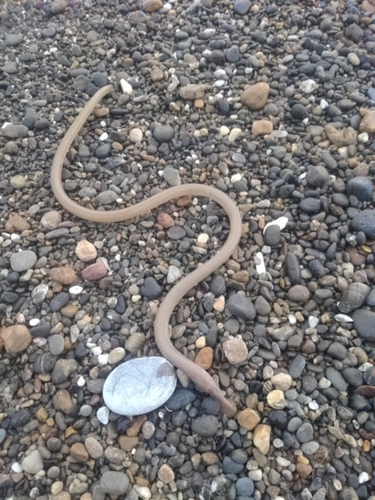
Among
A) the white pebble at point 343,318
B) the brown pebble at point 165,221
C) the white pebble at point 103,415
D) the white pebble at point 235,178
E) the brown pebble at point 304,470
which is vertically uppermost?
the white pebble at point 235,178

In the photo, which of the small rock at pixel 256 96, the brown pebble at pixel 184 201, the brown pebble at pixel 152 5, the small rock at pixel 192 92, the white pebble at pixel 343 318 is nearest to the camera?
the white pebble at pixel 343 318

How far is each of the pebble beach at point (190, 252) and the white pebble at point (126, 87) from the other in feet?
0.32

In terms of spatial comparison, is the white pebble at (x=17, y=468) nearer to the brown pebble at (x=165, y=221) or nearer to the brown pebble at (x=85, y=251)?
the brown pebble at (x=85, y=251)

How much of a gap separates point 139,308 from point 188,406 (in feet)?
2.71

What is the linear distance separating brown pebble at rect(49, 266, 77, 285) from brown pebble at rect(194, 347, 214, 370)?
3.76ft

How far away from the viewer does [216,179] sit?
423 cm

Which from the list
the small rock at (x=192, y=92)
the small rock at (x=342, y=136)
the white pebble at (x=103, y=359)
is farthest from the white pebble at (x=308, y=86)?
the white pebble at (x=103, y=359)

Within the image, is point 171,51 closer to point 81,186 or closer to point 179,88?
point 179,88

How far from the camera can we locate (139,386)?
3.16m

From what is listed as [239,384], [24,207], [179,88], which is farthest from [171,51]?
[239,384]

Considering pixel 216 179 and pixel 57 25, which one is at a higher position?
pixel 57 25

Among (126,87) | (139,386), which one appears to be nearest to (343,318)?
(139,386)

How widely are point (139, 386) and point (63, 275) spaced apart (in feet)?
3.53

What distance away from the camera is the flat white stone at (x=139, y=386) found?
310cm
